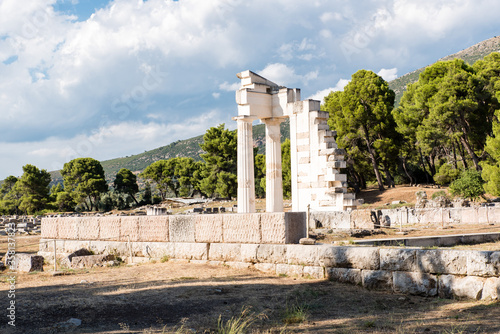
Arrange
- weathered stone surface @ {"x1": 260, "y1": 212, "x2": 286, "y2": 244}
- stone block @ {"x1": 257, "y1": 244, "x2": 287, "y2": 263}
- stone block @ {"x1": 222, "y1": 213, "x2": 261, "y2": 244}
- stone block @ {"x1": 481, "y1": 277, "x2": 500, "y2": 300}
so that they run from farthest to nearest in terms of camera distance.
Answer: stone block @ {"x1": 222, "y1": 213, "x2": 261, "y2": 244}, weathered stone surface @ {"x1": 260, "y1": 212, "x2": 286, "y2": 244}, stone block @ {"x1": 257, "y1": 244, "x2": 287, "y2": 263}, stone block @ {"x1": 481, "y1": 277, "x2": 500, "y2": 300}

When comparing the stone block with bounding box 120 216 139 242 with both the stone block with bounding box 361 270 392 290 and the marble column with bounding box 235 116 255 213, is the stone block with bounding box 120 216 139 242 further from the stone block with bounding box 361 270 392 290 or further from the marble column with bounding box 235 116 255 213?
the marble column with bounding box 235 116 255 213

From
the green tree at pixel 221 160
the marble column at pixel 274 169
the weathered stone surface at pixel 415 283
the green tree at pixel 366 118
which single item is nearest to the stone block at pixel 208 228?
the weathered stone surface at pixel 415 283

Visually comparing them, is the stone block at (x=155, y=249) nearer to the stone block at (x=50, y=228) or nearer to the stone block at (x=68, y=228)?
the stone block at (x=68, y=228)

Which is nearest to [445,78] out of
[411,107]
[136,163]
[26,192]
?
[411,107]

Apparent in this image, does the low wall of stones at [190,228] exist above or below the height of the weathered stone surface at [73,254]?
above

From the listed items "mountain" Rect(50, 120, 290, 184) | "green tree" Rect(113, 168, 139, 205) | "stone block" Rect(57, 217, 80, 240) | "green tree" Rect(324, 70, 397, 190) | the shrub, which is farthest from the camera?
"mountain" Rect(50, 120, 290, 184)

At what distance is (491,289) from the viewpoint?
5871mm

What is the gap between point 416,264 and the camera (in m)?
6.54

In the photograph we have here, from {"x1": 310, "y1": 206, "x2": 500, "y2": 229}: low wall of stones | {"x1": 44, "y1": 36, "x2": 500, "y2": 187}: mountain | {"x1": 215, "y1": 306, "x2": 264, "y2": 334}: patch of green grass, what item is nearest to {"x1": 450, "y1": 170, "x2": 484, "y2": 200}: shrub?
{"x1": 310, "y1": 206, "x2": 500, "y2": 229}: low wall of stones

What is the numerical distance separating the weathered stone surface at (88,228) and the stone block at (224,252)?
13.7 feet

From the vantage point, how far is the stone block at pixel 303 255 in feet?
25.5

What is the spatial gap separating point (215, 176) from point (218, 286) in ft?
169

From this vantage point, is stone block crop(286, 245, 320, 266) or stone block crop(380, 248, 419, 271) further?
stone block crop(286, 245, 320, 266)

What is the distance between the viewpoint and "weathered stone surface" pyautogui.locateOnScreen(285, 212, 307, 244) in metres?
8.34
